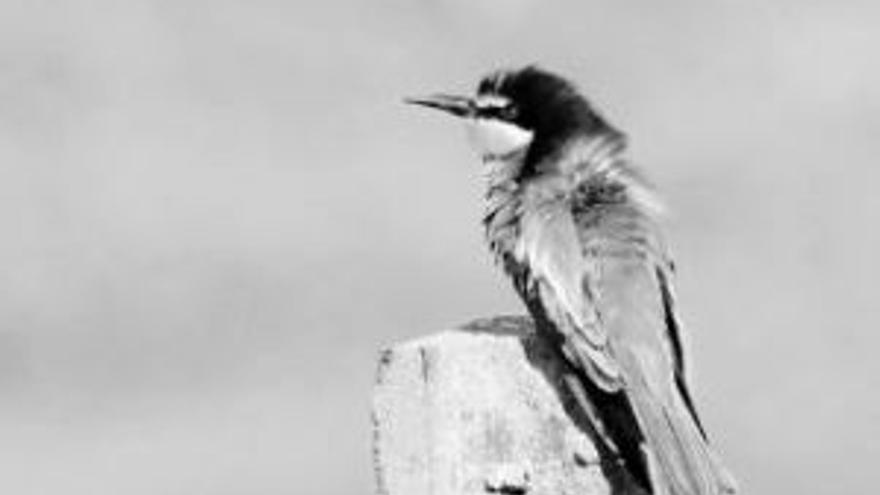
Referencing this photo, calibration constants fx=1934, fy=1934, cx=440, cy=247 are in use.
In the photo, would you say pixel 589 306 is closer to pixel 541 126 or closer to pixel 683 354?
pixel 683 354

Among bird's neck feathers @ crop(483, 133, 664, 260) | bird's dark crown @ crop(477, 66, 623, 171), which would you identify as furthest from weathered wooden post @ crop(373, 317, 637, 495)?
bird's dark crown @ crop(477, 66, 623, 171)

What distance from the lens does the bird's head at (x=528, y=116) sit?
538cm

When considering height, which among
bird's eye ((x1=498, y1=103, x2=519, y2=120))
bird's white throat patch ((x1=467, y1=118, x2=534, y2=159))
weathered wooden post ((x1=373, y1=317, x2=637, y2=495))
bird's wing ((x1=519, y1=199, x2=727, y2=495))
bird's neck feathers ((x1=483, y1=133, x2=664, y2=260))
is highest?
bird's eye ((x1=498, y1=103, x2=519, y2=120))

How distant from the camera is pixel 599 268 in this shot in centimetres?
494

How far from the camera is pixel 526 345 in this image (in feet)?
14.1

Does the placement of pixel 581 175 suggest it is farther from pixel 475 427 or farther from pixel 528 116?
pixel 475 427

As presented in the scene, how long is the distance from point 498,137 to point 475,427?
73.7 inches

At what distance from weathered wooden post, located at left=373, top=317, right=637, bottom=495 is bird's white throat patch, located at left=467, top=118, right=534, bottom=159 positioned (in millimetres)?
1452

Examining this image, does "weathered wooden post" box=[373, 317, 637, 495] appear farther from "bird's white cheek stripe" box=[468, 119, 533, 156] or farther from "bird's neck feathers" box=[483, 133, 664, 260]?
"bird's white cheek stripe" box=[468, 119, 533, 156]

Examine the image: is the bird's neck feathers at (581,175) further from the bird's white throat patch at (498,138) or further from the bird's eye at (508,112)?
the bird's eye at (508,112)

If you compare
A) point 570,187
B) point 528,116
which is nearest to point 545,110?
point 528,116

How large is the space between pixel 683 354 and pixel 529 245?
0.51 m

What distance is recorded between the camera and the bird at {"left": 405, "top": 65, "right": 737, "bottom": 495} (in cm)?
442

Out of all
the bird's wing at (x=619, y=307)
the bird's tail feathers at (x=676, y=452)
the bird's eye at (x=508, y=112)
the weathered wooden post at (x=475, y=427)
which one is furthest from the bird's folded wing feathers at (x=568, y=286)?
the bird's eye at (x=508, y=112)
